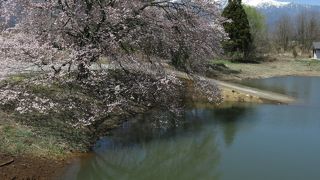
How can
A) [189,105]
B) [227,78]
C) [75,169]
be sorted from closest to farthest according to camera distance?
[75,169] → [189,105] → [227,78]

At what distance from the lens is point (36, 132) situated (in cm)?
1429

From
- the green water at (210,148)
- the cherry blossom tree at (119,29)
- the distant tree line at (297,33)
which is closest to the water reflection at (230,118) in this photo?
the green water at (210,148)

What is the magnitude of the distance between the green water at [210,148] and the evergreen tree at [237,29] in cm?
2965

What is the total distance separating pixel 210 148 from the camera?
1733 cm

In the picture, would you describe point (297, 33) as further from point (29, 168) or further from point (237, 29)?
point (29, 168)

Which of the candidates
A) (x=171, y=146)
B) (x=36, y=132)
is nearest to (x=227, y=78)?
(x=171, y=146)

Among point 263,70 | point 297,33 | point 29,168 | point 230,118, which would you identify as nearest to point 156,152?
point 29,168

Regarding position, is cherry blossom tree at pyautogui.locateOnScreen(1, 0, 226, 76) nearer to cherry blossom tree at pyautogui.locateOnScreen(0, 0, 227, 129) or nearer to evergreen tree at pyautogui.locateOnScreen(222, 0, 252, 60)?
cherry blossom tree at pyautogui.locateOnScreen(0, 0, 227, 129)

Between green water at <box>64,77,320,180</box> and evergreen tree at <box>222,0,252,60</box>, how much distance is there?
2965 cm

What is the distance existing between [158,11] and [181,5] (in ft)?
3.90

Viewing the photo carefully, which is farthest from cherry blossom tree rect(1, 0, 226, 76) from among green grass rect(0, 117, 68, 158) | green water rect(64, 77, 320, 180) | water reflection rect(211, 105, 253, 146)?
water reflection rect(211, 105, 253, 146)

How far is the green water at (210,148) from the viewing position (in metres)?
13.7

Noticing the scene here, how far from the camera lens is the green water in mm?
13695

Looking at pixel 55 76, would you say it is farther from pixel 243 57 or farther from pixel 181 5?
pixel 243 57
